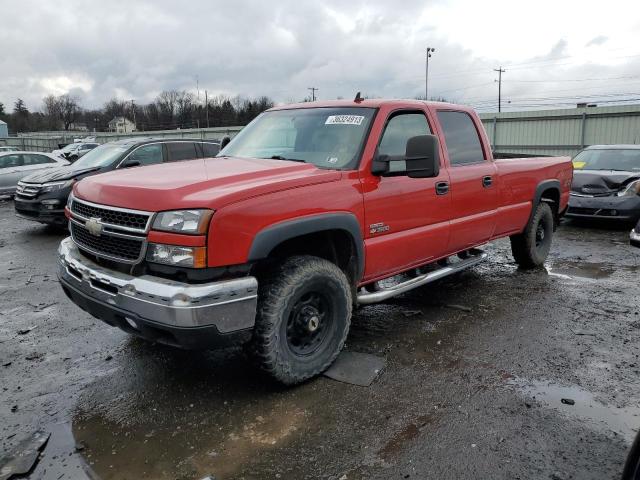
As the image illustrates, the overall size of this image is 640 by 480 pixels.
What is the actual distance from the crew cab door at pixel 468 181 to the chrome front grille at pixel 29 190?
791cm

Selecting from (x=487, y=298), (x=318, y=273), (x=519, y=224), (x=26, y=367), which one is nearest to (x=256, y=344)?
(x=318, y=273)

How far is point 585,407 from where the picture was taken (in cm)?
335

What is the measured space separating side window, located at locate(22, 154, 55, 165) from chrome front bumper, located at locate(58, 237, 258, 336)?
44.4 ft

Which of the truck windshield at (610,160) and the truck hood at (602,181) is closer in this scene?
the truck hood at (602,181)

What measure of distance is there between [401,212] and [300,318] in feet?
4.15

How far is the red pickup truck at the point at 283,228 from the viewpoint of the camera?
2971 millimetres

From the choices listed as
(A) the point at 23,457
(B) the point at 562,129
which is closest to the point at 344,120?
(A) the point at 23,457

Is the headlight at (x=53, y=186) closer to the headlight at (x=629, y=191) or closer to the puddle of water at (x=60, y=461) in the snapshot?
the puddle of water at (x=60, y=461)

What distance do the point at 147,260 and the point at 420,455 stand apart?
1945 millimetres

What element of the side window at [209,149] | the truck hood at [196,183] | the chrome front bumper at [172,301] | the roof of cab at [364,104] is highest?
the roof of cab at [364,104]

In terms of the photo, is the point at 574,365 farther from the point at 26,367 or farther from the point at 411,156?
the point at 26,367

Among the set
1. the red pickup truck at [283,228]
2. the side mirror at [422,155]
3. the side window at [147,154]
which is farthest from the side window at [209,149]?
the side mirror at [422,155]

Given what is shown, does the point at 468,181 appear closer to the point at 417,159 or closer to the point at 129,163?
the point at 417,159

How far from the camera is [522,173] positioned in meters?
5.86
